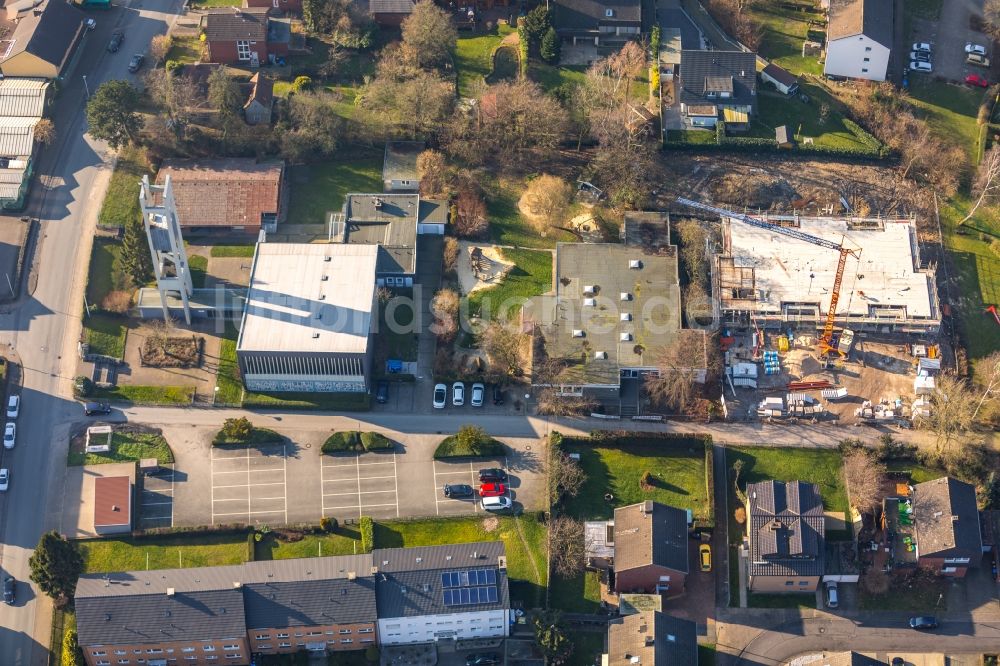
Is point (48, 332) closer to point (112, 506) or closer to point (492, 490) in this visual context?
point (112, 506)

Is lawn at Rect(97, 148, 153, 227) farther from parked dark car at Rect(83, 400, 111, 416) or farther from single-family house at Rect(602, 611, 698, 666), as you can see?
single-family house at Rect(602, 611, 698, 666)

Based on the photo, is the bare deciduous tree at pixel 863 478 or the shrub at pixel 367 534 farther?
the bare deciduous tree at pixel 863 478

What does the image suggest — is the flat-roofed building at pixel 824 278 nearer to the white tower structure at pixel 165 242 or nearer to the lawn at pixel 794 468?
the lawn at pixel 794 468

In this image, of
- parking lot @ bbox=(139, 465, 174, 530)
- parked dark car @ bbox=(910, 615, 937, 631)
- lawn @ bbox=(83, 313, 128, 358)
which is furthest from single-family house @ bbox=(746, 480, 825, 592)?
lawn @ bbox=(83, 313, 128, 358)

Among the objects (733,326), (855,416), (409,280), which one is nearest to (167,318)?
(409,280)

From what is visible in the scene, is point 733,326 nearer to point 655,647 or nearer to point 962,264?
point 962,264

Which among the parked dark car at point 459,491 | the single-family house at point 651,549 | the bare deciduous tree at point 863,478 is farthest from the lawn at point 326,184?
the bare deciduous tree at point 863,478
